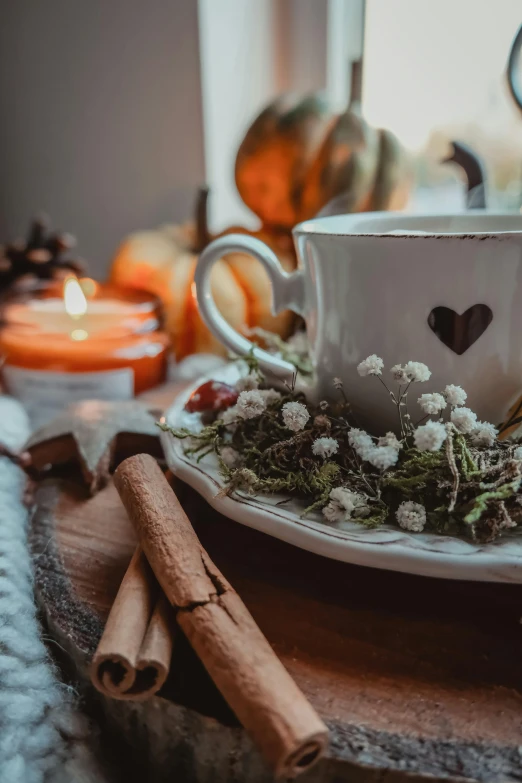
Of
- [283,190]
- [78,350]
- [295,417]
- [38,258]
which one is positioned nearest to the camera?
[295,417]

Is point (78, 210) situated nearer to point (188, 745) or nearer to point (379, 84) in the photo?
point (379, 84)

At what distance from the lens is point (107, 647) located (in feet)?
→ 0.99

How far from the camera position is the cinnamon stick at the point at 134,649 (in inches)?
11.9

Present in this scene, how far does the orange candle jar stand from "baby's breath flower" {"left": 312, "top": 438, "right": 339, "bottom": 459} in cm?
37

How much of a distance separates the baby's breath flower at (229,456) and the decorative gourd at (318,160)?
0.48 metres

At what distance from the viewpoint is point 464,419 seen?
15.4 inches

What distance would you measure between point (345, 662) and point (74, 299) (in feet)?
1.87

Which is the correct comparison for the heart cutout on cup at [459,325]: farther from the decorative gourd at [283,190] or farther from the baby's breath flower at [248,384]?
the decorative gourd at [283,190]

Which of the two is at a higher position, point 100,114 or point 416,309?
point 100,114

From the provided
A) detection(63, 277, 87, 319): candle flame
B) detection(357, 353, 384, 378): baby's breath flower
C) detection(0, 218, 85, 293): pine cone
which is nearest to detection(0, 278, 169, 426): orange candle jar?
detection(63, 277, 87, 319): candle flame

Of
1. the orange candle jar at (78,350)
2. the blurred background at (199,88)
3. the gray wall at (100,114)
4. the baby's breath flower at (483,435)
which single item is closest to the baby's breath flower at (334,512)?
the baby's breath flower at (483,435)

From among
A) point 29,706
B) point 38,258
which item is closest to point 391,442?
point 29,706

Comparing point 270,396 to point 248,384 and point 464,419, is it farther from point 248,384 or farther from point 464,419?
point 464,419

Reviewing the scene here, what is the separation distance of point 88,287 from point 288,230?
0.29 metres
